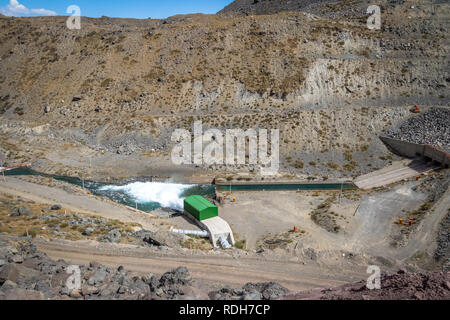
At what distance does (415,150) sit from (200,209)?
30340mm

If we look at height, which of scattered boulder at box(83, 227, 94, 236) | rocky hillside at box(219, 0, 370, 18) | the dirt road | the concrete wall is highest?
rocky hillside at box(219, 0, 370, 18)

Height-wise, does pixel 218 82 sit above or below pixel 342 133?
above

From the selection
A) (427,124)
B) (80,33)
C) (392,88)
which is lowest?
(427,124)

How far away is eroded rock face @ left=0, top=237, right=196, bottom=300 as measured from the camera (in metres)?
15.7

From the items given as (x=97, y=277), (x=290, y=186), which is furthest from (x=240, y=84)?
(x=97, y=277)

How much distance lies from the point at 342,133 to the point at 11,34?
6982 cm

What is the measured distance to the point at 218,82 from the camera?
57.6 metres

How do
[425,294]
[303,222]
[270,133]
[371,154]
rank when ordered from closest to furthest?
[425,294]
[303,222]
[371,154]
[270,133]

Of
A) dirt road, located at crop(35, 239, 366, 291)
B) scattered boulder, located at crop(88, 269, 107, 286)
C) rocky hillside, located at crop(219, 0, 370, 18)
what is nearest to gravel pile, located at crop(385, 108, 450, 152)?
rocky hillside, located at crop(219, 0, 370, 18)

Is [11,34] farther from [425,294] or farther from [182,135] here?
[425,294]

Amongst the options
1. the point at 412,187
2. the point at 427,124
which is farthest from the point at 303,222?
the point at 427,124

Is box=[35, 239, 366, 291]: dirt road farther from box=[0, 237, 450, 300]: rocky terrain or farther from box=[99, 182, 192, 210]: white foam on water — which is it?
box=[99, 182, 192, 210]: white foam on water

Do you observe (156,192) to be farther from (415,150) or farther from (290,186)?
(415,150)

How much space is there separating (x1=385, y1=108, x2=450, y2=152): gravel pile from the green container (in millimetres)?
29344
